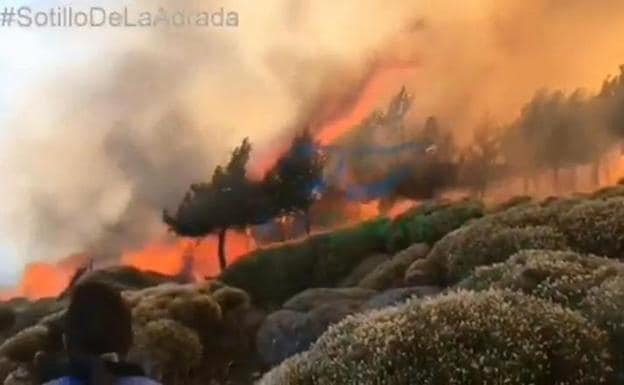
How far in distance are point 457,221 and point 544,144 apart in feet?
0.66

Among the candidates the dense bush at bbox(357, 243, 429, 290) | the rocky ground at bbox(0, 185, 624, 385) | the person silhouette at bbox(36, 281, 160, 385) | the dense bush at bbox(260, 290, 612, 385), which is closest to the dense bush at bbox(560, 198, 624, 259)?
the rocky ground at bbox(0, 185, 624, 385)

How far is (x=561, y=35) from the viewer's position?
73.4 inches

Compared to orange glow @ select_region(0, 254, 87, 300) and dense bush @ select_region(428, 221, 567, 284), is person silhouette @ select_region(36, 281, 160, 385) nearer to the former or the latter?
orange glow @ select_region(0, 254, 87, 300)

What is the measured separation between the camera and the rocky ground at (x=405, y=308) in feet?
5.53

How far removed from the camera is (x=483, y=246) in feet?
5.91

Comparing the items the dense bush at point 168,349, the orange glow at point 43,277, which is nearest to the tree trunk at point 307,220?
the dense bush at point 168,349

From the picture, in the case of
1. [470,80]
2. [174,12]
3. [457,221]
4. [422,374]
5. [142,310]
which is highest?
[174,12]

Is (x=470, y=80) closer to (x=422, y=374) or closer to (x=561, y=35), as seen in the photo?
(x=561, y=35)

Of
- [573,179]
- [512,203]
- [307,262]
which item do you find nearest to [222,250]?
[307,262]

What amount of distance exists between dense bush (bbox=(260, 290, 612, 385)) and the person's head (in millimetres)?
249

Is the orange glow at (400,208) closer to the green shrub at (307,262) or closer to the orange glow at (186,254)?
the green shrub at (307,262)

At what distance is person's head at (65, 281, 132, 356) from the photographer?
5.62 feet

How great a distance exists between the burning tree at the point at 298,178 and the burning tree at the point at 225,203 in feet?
0.09

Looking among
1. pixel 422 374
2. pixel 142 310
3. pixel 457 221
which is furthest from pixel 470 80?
pixel 142 310
